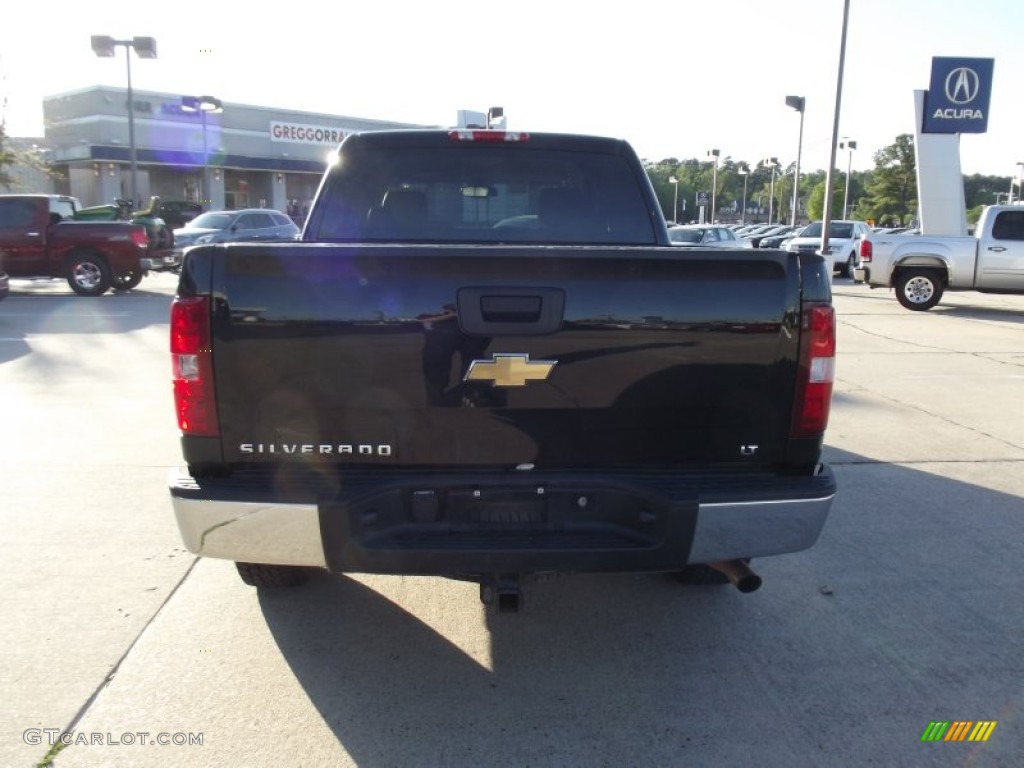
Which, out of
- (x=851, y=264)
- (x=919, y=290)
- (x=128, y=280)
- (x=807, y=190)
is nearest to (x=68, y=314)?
(x=128, y=280)

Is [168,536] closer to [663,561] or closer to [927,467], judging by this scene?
[663,561]

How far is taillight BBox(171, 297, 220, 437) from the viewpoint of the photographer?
2752 mm

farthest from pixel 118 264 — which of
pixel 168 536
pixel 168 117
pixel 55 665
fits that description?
pixel 168 117

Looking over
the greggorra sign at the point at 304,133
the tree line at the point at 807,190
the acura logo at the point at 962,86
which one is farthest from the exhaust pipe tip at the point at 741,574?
the tree line at the point at 807,190

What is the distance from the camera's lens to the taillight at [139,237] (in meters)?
16.7

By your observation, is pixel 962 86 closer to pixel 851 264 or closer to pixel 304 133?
pixel 851 264

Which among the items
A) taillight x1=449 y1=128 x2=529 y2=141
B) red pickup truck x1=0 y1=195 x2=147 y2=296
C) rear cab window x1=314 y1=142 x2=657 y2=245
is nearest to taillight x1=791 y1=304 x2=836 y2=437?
rear cab window x1=314 y1=142 x2=657 y2=245

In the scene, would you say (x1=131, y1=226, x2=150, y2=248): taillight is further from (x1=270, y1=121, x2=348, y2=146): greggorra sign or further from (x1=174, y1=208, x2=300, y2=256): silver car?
(x1=270, y1=121, x2=348, y2=146): greggorra sign

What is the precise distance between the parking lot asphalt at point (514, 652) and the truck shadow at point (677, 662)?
0.01 meters

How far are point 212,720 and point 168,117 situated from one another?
50682mm

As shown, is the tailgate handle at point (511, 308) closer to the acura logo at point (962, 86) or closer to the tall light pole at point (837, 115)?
the tall light pole at point (837, 115)

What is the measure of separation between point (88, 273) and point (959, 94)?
66.9ft

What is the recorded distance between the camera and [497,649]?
352cm
